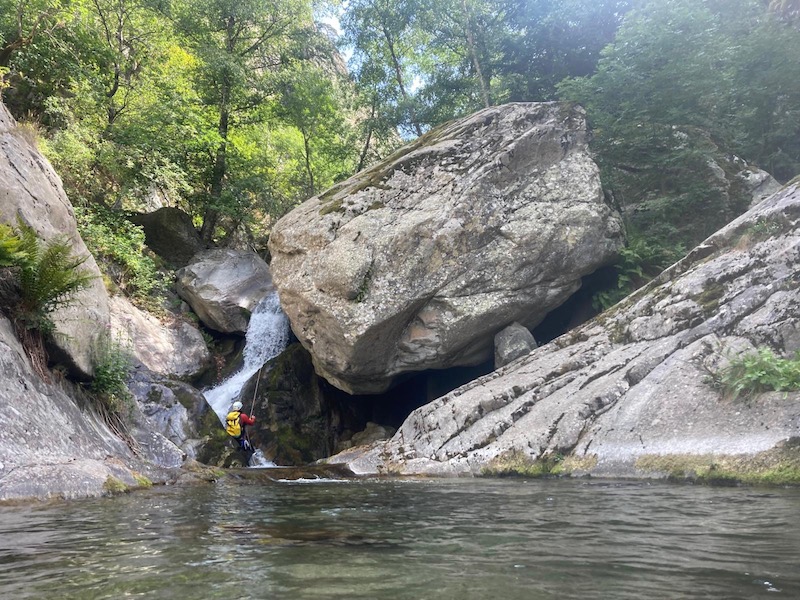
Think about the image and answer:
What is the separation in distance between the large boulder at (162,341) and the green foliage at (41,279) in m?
7.06

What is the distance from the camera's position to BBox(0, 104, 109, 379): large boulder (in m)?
9.04

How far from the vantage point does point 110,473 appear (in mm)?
7367

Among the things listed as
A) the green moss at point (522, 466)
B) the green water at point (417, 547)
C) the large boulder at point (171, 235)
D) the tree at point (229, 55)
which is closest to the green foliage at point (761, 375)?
the green water at point (417, 547)

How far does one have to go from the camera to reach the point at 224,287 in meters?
19.7

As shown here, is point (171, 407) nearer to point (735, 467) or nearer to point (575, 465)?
point (575, 465)

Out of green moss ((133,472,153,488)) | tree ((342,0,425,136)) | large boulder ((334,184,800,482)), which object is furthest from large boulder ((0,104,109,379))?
tree ((342,0,425,136))

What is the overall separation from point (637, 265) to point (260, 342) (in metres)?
12.5

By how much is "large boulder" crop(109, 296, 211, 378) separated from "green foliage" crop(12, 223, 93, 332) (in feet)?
23.2

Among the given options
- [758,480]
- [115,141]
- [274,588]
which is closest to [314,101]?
[115,141]

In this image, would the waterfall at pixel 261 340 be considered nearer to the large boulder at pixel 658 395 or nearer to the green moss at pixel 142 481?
the large boulder at pixel 658 395

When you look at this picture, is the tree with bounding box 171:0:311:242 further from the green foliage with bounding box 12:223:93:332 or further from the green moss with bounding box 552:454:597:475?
the green moss with bounding box 552:454:597:475

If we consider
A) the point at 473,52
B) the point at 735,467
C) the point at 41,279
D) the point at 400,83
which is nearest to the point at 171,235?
the point at 400,83

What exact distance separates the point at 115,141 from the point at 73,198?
2407 mm

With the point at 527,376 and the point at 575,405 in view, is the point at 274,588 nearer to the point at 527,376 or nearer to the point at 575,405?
the point at 575,405
